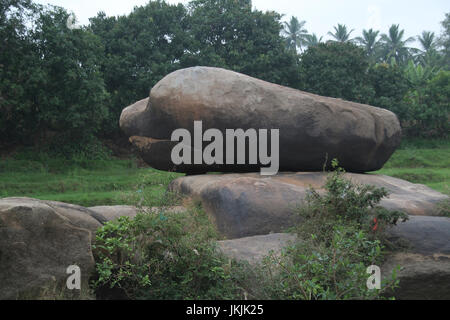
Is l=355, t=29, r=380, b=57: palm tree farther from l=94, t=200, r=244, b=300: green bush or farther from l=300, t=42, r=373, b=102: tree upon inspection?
l=94, t=200, r=244, b=300: green bush

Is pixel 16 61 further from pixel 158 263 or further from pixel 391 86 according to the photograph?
pixel 391 86

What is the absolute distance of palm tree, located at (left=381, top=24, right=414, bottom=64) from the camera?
3484 cm

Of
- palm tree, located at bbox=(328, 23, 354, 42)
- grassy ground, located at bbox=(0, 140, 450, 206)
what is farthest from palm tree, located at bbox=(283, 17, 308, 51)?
grassy ground, located at bbox=(0, 140, 450, 206)

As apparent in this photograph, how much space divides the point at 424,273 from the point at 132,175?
10561mm

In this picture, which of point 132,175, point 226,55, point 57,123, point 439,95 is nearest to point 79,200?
point 132,175

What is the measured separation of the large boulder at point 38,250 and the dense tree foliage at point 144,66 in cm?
1093

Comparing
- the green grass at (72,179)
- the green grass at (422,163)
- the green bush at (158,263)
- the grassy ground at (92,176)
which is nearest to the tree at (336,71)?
the green grass at (422,163)

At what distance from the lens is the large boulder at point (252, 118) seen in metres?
7.52

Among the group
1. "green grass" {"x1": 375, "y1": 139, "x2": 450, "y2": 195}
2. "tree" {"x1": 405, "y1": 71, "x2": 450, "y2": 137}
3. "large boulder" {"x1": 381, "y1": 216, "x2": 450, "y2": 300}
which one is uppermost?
"tree" {"x1": 405, "y1": 71, "x2": 450, "y2": 137}

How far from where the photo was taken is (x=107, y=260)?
3.96 metres

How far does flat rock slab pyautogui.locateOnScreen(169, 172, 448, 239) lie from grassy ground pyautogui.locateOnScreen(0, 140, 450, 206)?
202 cm

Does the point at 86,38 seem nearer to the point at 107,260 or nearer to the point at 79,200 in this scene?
the point at 79,200

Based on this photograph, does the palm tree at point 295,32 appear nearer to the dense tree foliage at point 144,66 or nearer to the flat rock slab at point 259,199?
the dense tree foliage at point 144,66

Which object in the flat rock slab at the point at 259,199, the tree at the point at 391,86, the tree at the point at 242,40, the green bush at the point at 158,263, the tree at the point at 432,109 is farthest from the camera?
the tree at the point at 432,109
